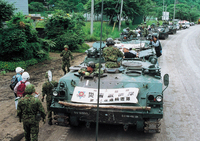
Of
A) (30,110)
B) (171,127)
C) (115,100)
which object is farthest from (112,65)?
(30,110)

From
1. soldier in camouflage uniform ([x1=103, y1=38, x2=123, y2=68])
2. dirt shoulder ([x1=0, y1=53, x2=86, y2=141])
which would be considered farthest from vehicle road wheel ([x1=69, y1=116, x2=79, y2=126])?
soldier in camouflage uniform ([x1=103, y1=38, x2=123, y2=68])

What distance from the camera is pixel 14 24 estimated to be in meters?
11.7

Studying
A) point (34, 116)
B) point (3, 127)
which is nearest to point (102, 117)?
point (34, 116)

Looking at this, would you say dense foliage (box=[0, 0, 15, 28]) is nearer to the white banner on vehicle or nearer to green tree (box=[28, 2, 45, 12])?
the white banner on vehicle

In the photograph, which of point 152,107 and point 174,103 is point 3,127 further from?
point 174,103

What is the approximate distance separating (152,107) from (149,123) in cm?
37

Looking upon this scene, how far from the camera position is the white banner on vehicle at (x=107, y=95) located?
5.42 metres

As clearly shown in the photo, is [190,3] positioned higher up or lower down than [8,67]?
higher up

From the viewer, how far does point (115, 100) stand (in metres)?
5.44

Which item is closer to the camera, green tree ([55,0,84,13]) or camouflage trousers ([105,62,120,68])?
camouflage trousers ([105,62,120,68])

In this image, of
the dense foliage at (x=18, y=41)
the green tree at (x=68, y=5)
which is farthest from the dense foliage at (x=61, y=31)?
the green tree at (x=68, y=5)

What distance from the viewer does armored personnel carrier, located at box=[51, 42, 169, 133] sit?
5.29 m

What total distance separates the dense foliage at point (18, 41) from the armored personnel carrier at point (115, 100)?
618cm

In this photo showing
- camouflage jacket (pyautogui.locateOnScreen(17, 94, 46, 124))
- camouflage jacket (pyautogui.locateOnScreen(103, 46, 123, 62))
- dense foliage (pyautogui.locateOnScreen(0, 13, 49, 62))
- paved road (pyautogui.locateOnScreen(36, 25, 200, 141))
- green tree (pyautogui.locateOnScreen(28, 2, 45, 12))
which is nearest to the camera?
camouflage jacket (pyautogui.locateOnScreen(17, 94, 46, 124))
